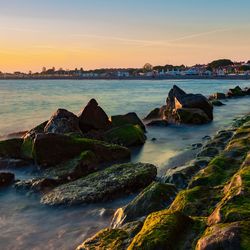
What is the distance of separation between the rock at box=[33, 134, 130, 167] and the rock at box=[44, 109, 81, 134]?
4.95 meters

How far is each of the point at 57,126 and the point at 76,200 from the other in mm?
10510

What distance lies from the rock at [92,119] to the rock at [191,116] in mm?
7588

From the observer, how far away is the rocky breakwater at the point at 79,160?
12594mm

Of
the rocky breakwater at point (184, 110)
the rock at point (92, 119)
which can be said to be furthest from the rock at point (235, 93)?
the rock at point (92, 119)

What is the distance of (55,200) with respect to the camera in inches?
477

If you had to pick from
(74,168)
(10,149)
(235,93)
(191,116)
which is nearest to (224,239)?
(74,168)

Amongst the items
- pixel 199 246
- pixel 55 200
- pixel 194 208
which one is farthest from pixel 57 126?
pixel 199 246

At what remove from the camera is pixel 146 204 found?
951 centimetres

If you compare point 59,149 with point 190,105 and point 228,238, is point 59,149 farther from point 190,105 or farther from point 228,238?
point 190,105

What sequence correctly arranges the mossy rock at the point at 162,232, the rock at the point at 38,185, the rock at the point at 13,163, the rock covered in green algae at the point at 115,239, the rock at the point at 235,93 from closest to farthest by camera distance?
the mossy rock at the point at 162,232 < the rock covered in green algae at the point at 115,239 < the rock at the point at 38,185 < the rock at the point at 13,163 < the rock at the point at 235,93

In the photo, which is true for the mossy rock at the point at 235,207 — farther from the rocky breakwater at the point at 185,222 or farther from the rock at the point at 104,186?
the rock at the point at 104,186

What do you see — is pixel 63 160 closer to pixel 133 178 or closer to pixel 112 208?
pixel 133 178

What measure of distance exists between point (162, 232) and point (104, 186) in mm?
Result: 6047

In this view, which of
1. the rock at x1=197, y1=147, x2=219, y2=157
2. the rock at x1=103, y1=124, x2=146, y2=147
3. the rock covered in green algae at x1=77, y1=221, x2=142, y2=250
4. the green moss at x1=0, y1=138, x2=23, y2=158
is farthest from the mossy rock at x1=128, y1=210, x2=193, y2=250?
the rock at x1=103, y1=124, x2=146, y2=147
